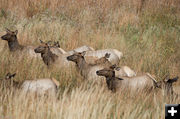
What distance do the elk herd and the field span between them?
0.86ft

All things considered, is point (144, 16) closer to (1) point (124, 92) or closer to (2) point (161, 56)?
(2) point (161, 56)

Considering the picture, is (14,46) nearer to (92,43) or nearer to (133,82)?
(92,43)

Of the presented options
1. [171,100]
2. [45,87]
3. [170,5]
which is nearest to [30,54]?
[45,87]

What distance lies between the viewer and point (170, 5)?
1332 cm

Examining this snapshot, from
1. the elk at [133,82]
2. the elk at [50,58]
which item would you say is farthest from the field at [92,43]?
the elk at [50,58]

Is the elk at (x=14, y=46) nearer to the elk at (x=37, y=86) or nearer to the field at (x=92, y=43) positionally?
the field at (x=92, y=43)

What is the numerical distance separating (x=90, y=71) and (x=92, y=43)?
2298 mm

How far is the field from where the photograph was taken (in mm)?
4660

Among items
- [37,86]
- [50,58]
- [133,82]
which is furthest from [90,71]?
[37,86]

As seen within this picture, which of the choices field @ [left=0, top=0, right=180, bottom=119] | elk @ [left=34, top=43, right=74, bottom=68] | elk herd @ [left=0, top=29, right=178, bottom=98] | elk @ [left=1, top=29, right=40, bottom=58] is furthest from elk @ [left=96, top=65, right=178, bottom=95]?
elk @ [left=1, top=29, right=40, bottom=58]

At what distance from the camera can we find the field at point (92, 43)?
4660 mm

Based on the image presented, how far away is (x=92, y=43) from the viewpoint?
9508mm

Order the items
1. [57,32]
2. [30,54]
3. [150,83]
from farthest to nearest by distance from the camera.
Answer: [57,32]
[30,54]
[150,83]

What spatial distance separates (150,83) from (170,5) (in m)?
7.22
